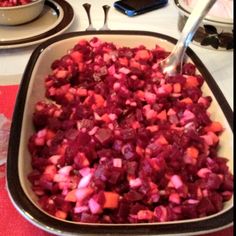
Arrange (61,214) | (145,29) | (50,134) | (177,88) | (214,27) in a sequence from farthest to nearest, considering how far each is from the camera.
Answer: (145,29), (214,27), (177,88), (50,134), (61,214)

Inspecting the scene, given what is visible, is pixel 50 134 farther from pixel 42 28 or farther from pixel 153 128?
pixel 42 28

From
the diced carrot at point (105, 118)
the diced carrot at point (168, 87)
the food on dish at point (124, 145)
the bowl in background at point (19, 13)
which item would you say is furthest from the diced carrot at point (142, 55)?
the bowl in background at point (19, 13)

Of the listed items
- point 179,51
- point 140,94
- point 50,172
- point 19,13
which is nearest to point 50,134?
point 50,172

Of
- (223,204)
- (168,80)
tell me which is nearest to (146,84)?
(168,80)

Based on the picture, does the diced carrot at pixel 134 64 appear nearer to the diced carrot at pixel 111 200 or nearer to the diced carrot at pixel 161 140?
the diced carrot at pixel 161 140

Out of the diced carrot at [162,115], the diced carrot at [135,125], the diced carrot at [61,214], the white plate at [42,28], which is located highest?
the diced carrot at [135,125]

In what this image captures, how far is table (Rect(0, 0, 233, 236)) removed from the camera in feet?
1.90

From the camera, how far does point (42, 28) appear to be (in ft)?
3.37

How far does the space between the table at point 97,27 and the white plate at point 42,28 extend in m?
0.03

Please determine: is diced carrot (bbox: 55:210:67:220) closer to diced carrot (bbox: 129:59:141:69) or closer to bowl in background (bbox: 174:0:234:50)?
diced carrot (bbox: 129:59:141:69)

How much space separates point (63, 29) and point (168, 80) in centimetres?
34

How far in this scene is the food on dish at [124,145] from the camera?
1.77 ft

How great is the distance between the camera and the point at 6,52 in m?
0.97

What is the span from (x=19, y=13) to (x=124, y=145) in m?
0.54
